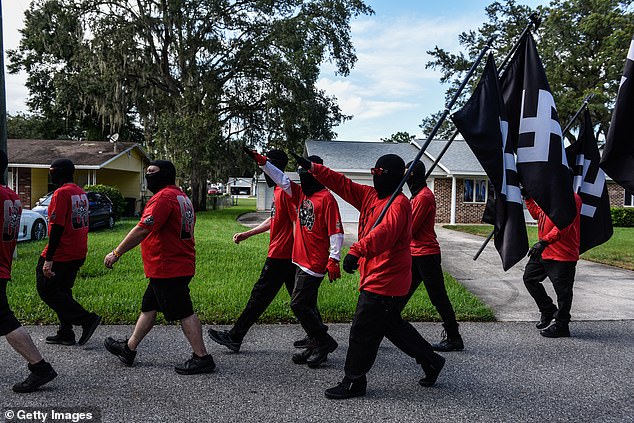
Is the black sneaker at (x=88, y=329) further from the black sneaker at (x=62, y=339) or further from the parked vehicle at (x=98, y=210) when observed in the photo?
the parked vehicle at (x=98, y=210)

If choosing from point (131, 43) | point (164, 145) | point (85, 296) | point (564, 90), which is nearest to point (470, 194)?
point (564, 90)

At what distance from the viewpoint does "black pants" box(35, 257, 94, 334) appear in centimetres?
Answer: 500

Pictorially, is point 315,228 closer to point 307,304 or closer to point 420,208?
point 307,304

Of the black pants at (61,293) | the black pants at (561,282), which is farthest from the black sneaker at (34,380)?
the black pants at (561,282)

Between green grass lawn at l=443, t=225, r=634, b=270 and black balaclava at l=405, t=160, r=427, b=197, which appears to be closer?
black balaclava at l=405, t=160, r=427, b=197

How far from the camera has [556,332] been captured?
5836mm

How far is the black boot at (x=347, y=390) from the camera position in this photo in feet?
13.0

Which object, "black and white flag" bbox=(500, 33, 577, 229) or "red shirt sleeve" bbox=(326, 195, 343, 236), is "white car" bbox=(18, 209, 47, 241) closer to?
"red shirt sleeve" bbox=(326, 195, 343, 236)

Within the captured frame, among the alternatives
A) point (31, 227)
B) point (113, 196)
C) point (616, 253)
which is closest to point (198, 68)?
point (113, 196)

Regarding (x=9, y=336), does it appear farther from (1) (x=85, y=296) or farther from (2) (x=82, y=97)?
(2) (x=82, y=97)

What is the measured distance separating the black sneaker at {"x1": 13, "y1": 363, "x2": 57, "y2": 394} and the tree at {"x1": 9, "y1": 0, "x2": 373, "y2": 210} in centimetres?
2257

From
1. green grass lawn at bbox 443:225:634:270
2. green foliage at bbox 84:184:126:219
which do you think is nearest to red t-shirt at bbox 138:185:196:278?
green grass lawn at bbox 443:225:634:270

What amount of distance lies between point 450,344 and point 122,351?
323 centimetres

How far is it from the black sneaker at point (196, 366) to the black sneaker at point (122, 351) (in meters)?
0.44
